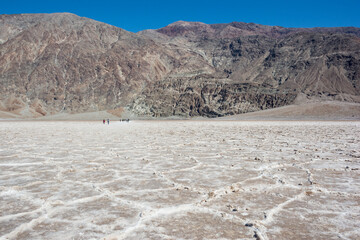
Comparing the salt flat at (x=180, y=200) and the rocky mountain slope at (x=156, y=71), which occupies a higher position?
the rocky mountain slope at (x=156, y=71)

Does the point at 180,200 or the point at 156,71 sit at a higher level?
the point at 156,71

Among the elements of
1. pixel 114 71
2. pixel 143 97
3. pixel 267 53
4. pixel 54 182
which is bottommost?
pixel 54 182

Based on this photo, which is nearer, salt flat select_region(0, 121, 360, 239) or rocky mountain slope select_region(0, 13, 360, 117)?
salt flat select_region(0, 121, 360, 239)

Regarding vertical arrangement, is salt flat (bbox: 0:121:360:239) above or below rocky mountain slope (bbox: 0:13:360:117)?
below

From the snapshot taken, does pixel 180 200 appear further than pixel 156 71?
No

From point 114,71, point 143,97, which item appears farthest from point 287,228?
point 114,71

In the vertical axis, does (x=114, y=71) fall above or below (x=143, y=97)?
above

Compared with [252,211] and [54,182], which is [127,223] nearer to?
[252,211]

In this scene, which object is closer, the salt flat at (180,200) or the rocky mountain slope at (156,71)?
the salt flat at (180,200)
